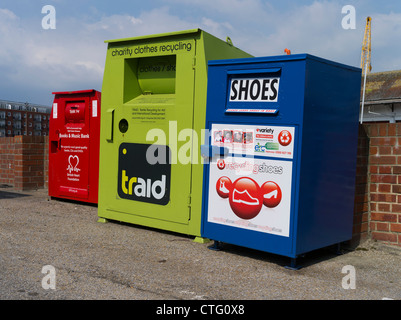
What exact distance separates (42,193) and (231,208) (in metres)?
6.22

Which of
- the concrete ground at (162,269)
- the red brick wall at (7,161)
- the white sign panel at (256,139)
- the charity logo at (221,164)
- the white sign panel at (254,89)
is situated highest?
the white sign panel at (254,89)

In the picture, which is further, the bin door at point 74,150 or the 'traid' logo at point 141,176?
the bin door at point 74,150

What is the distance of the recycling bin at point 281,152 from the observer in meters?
4.23

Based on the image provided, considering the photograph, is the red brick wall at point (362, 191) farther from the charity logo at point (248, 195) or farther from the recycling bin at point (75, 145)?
the recycling bin at point (75, 145)

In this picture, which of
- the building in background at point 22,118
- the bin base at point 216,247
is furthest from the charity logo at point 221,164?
the building in background at point 22,118

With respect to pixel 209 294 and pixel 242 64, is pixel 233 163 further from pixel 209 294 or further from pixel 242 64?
pixel 209 294

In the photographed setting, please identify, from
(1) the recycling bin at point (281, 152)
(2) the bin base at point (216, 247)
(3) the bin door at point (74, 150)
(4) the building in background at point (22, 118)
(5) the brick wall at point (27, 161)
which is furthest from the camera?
(4) the building in background at point (22, 118)

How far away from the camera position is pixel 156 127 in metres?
5.77

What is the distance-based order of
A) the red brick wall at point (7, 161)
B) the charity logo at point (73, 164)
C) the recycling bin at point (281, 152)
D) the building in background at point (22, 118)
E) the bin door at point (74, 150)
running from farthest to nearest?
the building in background at point (22, 118) < the red brick wall at point (7, 161) < the charity logo at point (73, 164) < the bin door at point (74, 150) < the recycling bin at point (281, 152)

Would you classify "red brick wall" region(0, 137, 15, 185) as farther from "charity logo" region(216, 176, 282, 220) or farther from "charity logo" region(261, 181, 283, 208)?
"charity logo" region(261, 181, 283, 208)

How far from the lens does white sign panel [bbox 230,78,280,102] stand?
14.4ft

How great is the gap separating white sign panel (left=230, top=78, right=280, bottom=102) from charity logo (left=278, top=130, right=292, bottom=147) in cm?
35

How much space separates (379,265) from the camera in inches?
181

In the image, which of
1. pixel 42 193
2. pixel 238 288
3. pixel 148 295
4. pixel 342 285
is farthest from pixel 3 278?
pixel 42 193
